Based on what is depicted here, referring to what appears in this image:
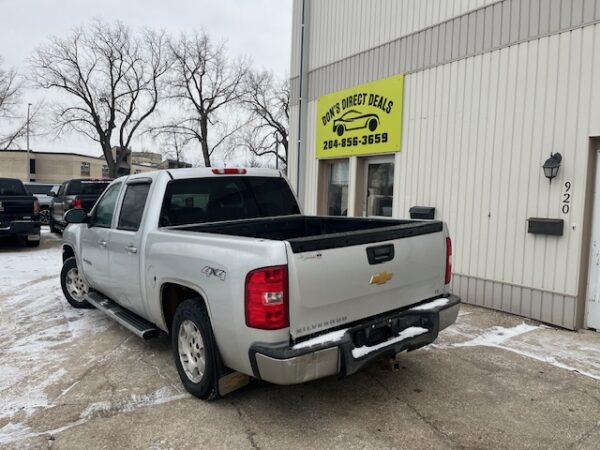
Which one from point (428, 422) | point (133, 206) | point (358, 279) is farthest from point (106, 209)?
point (428, 422)

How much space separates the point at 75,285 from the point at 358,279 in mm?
4742

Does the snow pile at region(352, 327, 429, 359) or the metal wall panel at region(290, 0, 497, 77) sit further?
the metal wall panel at region(290, 0, 497, 77)

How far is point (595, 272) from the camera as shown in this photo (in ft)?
18.3

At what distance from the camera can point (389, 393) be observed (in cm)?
378

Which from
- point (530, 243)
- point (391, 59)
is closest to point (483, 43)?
point (391, 59)

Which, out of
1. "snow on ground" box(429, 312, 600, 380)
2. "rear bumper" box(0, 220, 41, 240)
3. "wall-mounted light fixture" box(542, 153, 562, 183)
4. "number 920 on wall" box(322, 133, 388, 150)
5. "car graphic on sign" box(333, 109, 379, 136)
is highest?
"car graphic on sign" box(333, 109, 379, 136)

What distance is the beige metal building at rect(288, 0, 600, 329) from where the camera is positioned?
5.61m

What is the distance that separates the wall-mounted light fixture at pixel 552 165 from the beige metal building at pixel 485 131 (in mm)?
62

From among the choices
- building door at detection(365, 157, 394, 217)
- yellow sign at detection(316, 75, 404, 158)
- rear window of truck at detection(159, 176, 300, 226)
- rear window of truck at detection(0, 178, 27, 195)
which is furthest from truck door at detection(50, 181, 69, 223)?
rear window of truck at detection(159, 176, 300, 226)

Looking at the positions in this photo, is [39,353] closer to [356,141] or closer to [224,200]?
Answer: [224,200]

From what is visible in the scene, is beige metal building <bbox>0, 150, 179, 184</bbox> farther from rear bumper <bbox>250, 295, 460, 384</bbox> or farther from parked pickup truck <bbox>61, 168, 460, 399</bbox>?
rear bumper <bbox>250, 295, 460, 384</bbox>

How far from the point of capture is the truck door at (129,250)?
14.1 ft

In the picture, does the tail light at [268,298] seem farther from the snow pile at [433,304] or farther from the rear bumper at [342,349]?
the snow pile at [433,304]

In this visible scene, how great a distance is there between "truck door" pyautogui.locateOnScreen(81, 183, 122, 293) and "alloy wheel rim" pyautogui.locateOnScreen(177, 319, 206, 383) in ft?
5.72
